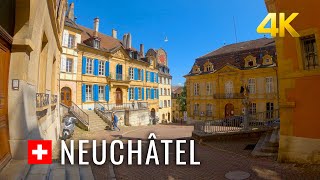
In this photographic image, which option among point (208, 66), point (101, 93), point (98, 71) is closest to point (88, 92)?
point (101, 93)

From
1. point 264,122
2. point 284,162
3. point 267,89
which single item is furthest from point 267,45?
point 284,162

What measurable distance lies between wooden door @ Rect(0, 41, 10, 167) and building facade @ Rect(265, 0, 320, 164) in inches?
367

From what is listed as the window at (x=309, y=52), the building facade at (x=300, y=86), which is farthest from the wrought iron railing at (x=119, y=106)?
the window at (x=309, y=52)

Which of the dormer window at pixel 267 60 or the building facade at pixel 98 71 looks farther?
the dormer window at pixel 267 60

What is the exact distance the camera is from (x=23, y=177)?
15.0 feet

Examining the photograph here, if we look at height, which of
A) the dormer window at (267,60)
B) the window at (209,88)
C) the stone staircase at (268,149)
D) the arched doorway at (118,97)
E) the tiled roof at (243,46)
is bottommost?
the stone staircase at (268,149)

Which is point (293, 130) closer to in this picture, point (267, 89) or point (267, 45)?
point (267, 89)

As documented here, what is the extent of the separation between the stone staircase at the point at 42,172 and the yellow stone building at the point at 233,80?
24.1 metres

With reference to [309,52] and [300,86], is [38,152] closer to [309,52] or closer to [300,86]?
[300,86]

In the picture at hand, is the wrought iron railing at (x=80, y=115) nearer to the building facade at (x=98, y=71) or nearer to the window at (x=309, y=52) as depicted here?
the building facade at (x=98, y=71)

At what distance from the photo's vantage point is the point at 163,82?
47.7 m

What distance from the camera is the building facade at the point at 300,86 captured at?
795cm

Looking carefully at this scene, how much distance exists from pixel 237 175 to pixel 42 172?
5877mm

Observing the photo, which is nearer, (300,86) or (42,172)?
(42,172)
